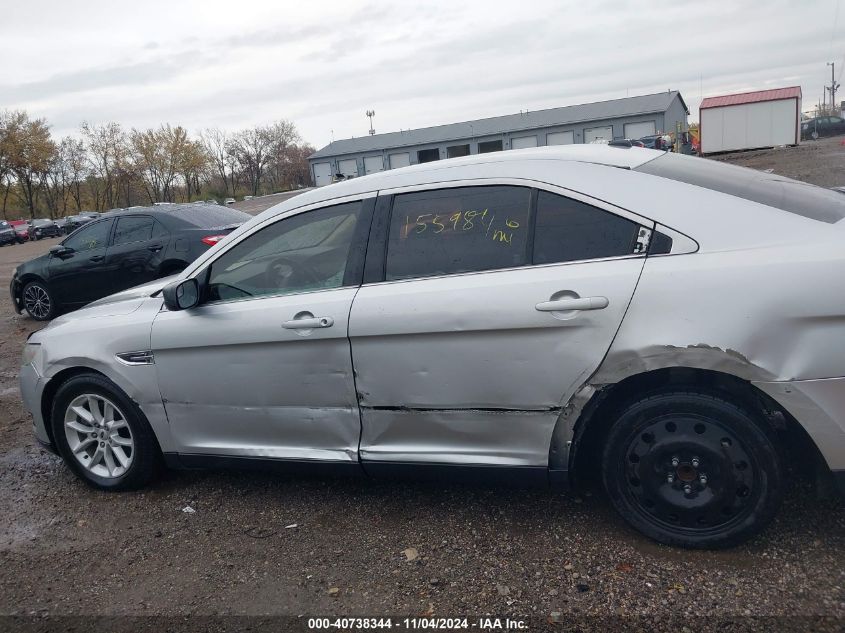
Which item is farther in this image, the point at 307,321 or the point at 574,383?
the point at 307,321

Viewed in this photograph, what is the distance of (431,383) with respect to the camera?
3328 millimetres

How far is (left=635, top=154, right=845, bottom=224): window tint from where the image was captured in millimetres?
3097

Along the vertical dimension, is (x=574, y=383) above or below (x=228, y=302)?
below

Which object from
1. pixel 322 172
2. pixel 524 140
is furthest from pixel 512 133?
pixel 322 172

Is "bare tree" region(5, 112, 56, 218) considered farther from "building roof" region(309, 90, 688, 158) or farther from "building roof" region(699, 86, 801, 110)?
"building roof" region(699, 86, 801, 110)

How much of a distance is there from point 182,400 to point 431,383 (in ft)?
4.93

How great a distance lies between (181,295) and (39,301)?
8.18 metres

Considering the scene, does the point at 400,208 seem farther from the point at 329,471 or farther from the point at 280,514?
the point at 280,514

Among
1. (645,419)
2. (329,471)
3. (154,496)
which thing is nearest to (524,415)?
(645,419)

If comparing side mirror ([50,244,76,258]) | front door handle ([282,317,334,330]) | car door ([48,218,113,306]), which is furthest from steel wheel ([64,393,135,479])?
side mirror ([50,244,76,258])

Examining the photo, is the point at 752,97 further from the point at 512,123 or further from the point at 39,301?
the point at 39,301

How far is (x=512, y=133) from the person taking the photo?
187 ft

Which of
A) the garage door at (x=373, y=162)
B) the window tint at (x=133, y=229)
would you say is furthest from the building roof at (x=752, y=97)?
the window tint at (x=133, y=229)

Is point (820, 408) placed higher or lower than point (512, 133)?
lower
